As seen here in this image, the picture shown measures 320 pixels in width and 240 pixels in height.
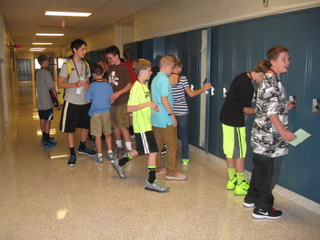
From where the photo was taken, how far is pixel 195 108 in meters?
5.27

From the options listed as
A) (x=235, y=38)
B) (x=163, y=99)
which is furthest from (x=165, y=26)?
(x=163, y=99)

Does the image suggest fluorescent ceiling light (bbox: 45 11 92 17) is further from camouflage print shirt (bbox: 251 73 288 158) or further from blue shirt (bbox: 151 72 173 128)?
camouflage print shirt (bbox: 251 73 288 158)

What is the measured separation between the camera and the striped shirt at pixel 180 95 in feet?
14.3

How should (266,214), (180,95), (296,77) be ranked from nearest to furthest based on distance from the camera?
(266,214), (296,77), (180,95)

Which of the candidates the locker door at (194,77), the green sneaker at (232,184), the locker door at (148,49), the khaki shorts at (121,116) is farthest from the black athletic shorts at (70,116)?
the locker door at (148,49)

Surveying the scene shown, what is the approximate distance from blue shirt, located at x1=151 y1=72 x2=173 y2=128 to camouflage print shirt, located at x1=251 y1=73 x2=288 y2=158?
3.59ft

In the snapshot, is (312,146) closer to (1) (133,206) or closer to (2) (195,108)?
(1) (133,206)

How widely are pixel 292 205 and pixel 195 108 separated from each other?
2374mm

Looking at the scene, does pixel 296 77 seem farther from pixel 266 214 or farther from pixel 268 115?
pixel 266 214

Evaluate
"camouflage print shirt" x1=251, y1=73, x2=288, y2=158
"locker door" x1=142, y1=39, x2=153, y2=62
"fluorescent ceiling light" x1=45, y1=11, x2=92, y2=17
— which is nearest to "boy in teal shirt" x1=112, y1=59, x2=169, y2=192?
"camouflage print shirt" x1=251, y1=73, x2=288, y2=158

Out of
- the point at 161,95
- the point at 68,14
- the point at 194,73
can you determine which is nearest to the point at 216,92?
the point at 194,73

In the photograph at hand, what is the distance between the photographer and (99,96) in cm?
450

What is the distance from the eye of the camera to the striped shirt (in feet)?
14.3

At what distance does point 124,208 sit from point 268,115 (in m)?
1.59
